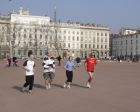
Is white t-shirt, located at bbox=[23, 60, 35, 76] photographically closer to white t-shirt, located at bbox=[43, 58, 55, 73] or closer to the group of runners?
the group of runners

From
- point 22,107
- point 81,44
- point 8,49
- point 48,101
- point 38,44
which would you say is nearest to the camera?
point 22,107

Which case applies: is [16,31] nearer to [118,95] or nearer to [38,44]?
[38,44]

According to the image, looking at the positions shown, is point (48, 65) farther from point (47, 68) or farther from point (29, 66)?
point (29, 66)

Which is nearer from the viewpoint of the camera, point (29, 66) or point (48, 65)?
point (29, 66)

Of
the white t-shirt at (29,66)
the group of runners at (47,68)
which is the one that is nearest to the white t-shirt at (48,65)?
the group of runners at (47,68)

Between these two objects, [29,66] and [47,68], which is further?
[47,68]

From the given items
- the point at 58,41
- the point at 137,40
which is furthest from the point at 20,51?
the point at 137,40

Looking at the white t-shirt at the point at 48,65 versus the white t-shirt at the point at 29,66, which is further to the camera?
the white t-shirt at the point at 48,65

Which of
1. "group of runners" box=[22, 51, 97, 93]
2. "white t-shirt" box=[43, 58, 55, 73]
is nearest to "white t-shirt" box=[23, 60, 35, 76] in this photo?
"group of runners" box=[22, 51, 97, 93]

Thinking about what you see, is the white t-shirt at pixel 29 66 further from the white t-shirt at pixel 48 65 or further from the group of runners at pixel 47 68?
the white t-shirt at pixel 48 65

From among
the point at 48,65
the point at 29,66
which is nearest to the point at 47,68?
the point at 48,65

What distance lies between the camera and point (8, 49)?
128500 millimetres

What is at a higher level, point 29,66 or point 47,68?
point 29,66

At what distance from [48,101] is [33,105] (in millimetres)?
1007
